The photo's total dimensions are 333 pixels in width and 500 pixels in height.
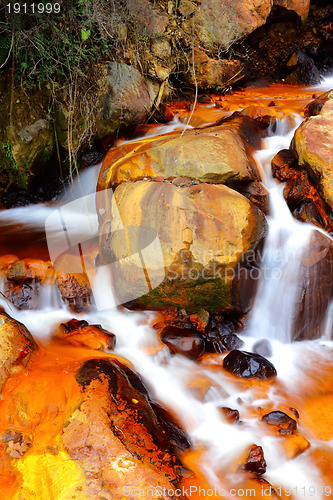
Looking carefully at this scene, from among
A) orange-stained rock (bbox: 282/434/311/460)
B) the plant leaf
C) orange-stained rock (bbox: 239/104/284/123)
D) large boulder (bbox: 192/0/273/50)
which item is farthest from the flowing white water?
large boulder (bbox: 192/0/273/50)

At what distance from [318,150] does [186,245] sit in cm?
205

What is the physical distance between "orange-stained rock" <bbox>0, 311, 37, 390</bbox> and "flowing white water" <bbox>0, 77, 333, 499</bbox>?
520 millimetres

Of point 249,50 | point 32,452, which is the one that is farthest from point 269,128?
point 32,452

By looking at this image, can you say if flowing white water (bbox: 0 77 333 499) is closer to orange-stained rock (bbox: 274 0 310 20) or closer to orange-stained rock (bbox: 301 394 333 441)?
orange-stained rock (bbox: 301 394 333 441)

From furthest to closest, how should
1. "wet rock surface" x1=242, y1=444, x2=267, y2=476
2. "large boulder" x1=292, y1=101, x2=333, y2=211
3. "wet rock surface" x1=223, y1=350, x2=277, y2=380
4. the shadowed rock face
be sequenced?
"large boulder" x1=292, y1=101, x2=333, y2=211 < the shadowed rock face < "wet rock surface" x1=223, y1=350, x2=277, y2=380 < "wet rock surface" x1=242, y1=444, x2=267, y2=476

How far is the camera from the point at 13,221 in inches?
211

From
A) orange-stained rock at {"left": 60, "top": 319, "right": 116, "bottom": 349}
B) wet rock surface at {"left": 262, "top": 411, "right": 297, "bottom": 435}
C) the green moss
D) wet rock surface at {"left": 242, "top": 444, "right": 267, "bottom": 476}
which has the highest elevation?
the green moss

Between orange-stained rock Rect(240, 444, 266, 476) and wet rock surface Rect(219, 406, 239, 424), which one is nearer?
orange-stained rock Rect(240, 444, 266, 476)

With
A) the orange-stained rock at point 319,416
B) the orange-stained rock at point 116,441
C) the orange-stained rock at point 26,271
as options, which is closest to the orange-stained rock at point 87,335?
the orange-stained rock at point 26,271

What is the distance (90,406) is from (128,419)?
0.88 ft

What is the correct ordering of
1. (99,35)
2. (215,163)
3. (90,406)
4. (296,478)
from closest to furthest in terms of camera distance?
(90,406) → (296,478) → (215,163) → (99,35)

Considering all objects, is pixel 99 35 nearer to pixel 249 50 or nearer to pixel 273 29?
pixel 249 50

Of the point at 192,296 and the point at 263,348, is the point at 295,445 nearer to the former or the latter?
the point at 263,348

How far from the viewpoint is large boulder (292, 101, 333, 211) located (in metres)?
4.57
